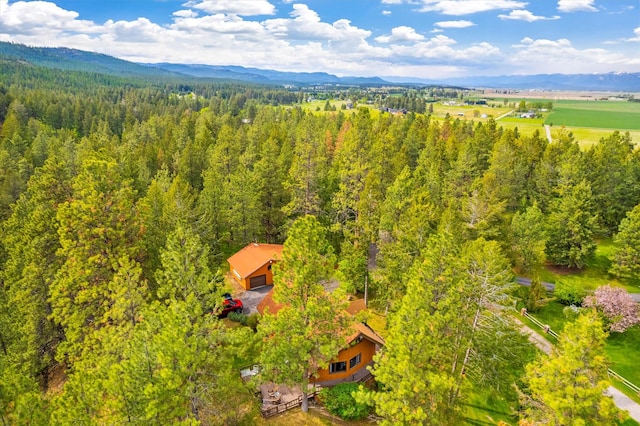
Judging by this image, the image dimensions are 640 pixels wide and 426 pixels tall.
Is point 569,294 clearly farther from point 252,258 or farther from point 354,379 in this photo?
point 252,258

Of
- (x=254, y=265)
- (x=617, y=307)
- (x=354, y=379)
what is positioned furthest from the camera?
(x=254, y=265)

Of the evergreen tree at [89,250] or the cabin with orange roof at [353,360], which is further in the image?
the cabin with orange roof at [353,360]

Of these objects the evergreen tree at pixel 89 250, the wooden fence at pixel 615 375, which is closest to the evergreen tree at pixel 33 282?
the evergreen tree at pixel 89 250

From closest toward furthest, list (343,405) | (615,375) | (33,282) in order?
(343,405)
(33,282)
(615,375)

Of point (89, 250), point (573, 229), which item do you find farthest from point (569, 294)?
point (89, 250)

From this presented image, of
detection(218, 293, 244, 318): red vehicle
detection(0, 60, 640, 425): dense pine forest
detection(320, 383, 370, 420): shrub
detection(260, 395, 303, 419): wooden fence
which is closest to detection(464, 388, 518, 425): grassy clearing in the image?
detection(0, 60, 640, 425): dense pine forest

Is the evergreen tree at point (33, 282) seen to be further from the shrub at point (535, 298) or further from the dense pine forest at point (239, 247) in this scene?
the shrub at point (535, 298)
